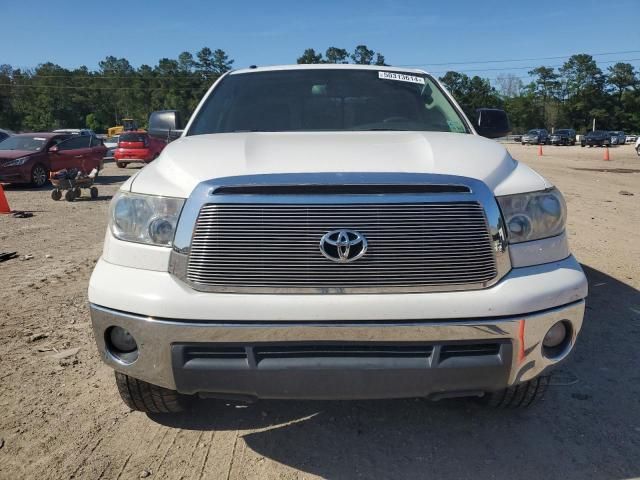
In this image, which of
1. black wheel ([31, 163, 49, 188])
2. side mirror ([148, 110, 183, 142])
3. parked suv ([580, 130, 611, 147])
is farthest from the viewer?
parked suv ([580, 130, 611, 147])

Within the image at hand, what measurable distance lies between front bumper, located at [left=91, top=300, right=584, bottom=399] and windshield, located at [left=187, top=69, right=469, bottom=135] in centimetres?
176

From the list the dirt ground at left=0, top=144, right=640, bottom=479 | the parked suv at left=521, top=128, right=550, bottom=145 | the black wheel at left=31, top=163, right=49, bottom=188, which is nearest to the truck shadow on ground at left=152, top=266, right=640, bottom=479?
the dirt ground at left=0, top=144, right=640, bottom=479

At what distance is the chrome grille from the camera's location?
2188 millimetres

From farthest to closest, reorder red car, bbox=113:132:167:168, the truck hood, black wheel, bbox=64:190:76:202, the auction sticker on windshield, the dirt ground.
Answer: red car, bbox=113:132:167:168
black wheel, bbox=64:190:76:202
the auction sticker on windshield
the dirt ground
the truck hood

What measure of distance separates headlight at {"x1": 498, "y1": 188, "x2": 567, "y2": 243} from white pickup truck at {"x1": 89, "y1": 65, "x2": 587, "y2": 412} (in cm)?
1

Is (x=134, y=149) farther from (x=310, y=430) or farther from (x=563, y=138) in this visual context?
(x=563, y=138)

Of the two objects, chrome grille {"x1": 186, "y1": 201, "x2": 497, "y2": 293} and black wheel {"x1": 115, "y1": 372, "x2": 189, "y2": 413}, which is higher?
chrome grille {"x1": 186, "y1": 201, "x2": 497, "y2": 293}

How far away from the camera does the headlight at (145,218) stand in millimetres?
Result: 2340

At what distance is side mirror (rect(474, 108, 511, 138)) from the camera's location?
13.0 feet

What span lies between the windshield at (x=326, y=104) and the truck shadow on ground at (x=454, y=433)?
178cm

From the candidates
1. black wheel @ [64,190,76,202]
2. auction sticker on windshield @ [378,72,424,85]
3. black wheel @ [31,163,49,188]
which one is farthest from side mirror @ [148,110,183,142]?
black wheel @ [31,163,49,188]

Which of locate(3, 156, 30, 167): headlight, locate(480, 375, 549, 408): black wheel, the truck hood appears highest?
the truck hood

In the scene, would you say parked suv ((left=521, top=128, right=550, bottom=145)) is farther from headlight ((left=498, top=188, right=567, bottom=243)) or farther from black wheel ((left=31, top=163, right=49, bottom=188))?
headlight ((left=498, top=188, right=567, bottom=243))

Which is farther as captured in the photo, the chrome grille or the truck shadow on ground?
the truck shadow on ground
